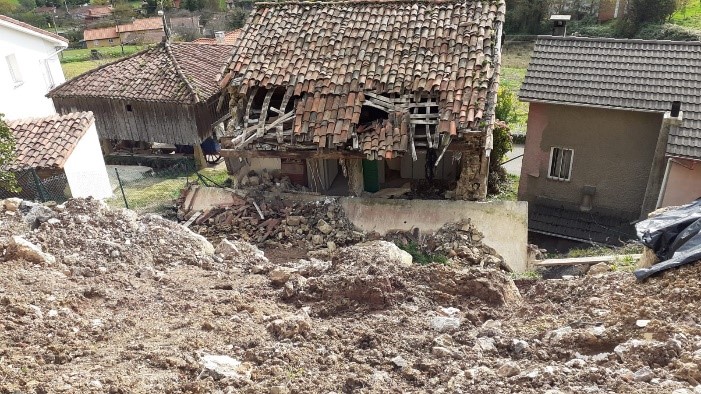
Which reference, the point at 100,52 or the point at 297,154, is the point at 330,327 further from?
the point at 100,52

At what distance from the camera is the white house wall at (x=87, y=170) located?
1388cm

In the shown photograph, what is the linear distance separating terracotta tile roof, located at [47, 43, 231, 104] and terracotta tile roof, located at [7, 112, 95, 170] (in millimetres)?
4795

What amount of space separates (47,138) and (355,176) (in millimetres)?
8550

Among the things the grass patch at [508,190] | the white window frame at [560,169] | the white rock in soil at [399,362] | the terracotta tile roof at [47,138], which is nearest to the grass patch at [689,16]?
the grass patch at [508,190]

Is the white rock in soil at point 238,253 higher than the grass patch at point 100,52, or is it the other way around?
the white rock in soil at point 238,253

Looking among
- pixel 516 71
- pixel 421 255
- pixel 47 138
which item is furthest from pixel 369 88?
pixel 516 71

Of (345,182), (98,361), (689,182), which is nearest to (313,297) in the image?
(98,361)

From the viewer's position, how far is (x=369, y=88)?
1149 cm

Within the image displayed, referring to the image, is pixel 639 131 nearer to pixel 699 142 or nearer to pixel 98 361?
pixel 699 142

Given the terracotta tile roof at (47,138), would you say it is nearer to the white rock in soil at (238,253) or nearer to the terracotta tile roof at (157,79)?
the terracotta tile roof at (157,79)

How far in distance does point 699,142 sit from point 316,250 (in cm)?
892

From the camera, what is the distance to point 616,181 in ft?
44.3

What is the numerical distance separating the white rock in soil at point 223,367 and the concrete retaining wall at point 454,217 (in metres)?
6.86

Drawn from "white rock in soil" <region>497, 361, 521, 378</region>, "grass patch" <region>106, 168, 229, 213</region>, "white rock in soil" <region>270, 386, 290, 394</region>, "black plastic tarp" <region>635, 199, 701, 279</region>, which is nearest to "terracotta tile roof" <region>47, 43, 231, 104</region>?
"grass patch" <region>106, 168, 229, 213</region>
